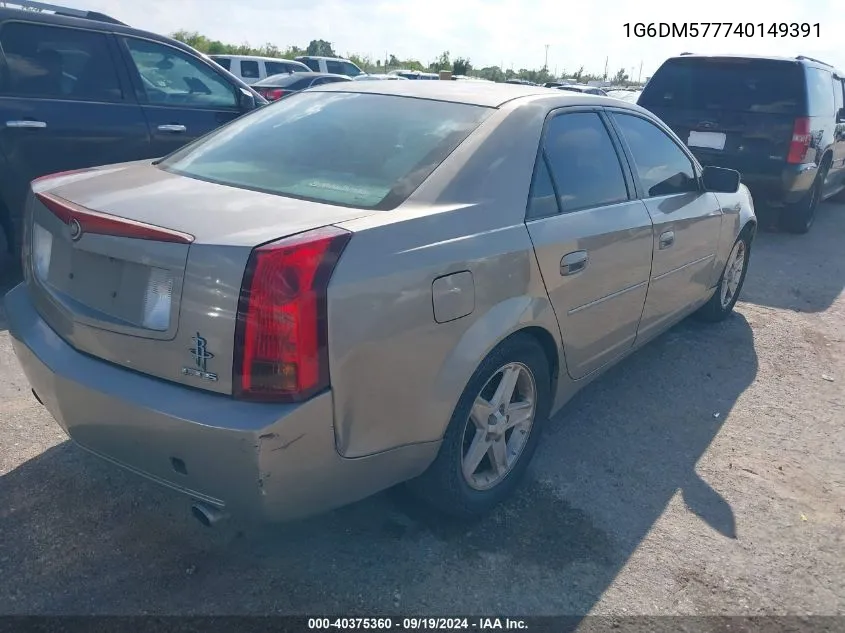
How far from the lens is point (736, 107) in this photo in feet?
26.3

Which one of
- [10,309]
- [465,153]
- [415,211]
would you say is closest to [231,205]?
[415,211]

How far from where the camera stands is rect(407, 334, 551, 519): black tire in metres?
2.61

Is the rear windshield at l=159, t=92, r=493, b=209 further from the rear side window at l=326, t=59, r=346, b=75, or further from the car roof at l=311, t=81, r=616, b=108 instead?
the rear side window at l=326, t=59, r=346, b=75

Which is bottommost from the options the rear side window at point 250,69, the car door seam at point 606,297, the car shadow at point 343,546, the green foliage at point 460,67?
the car shadow at point 343,546

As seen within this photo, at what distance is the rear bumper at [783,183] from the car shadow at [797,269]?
1.70 ft

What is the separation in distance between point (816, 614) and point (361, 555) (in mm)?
1606

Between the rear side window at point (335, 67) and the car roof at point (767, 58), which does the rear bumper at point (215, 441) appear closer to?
the car roof at point (767, 58)

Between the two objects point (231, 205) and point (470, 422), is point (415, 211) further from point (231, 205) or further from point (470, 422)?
point (470, 422)

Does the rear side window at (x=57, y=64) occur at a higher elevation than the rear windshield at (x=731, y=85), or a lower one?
lower

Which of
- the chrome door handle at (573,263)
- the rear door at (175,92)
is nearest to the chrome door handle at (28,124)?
the rear door at (175,92)

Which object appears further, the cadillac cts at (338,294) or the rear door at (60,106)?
the rear door at (60,106)

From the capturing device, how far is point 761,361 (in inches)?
189

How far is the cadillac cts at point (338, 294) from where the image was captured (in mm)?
2059

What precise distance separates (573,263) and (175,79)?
4220 millimetres
